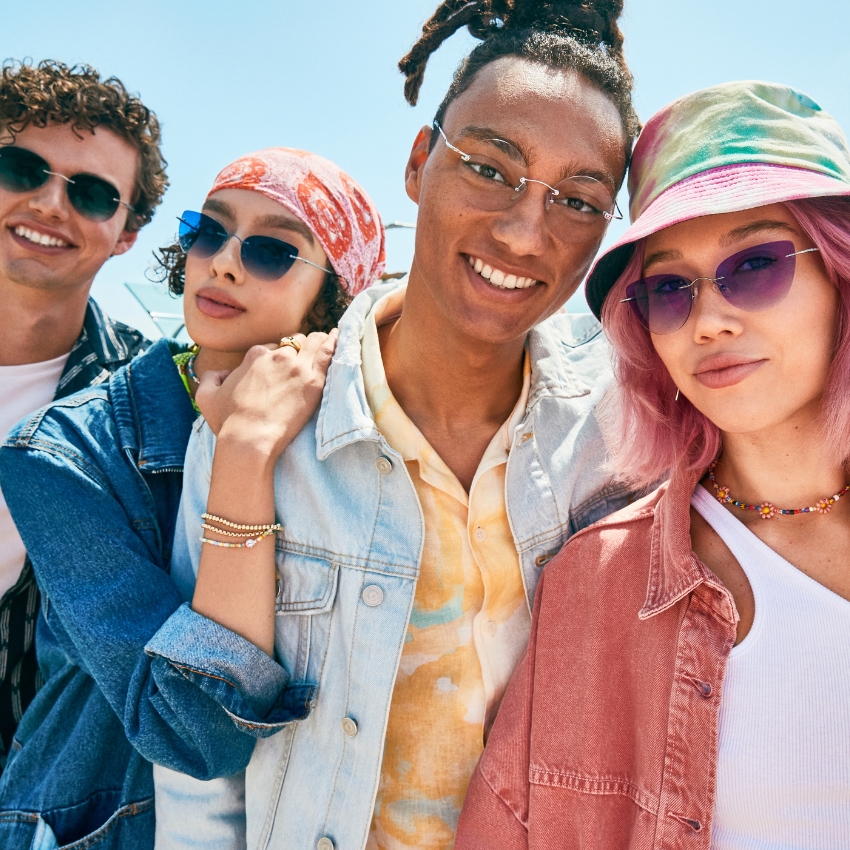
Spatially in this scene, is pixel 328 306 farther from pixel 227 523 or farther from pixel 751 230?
pixel 751 230

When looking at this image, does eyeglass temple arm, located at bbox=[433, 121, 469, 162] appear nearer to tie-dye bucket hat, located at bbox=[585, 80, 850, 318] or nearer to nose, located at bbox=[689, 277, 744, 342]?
tie-dye bucket hat, located at bbox=[585, 80, 850, 318]

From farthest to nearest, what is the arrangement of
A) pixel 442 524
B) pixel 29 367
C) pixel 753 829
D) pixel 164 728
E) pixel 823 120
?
pixel 29 367 → pixel 442 524 → pixel 164 728 → pixel 823 120 → pixel 753 829

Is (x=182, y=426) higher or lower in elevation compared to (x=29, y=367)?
higher

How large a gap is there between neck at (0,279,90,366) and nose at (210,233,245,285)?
1.10 m

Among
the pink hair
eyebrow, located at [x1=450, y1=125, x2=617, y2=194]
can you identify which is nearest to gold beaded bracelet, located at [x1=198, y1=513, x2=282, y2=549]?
the pink hair

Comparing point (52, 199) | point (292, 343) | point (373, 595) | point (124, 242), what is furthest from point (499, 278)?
point (124, 242)

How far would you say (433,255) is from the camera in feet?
7.02

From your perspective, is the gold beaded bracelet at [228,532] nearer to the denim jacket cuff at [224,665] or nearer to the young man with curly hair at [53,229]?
the denim jacket cuff at [224,665]

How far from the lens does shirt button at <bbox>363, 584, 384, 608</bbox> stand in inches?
74.5

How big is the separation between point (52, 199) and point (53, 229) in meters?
0.13

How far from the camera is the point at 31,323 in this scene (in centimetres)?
306

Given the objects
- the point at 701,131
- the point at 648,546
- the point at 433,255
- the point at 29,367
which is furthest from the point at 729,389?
the point at 29,367

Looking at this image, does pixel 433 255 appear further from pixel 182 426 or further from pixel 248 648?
pixel 248 648

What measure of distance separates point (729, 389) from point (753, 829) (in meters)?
1.00
